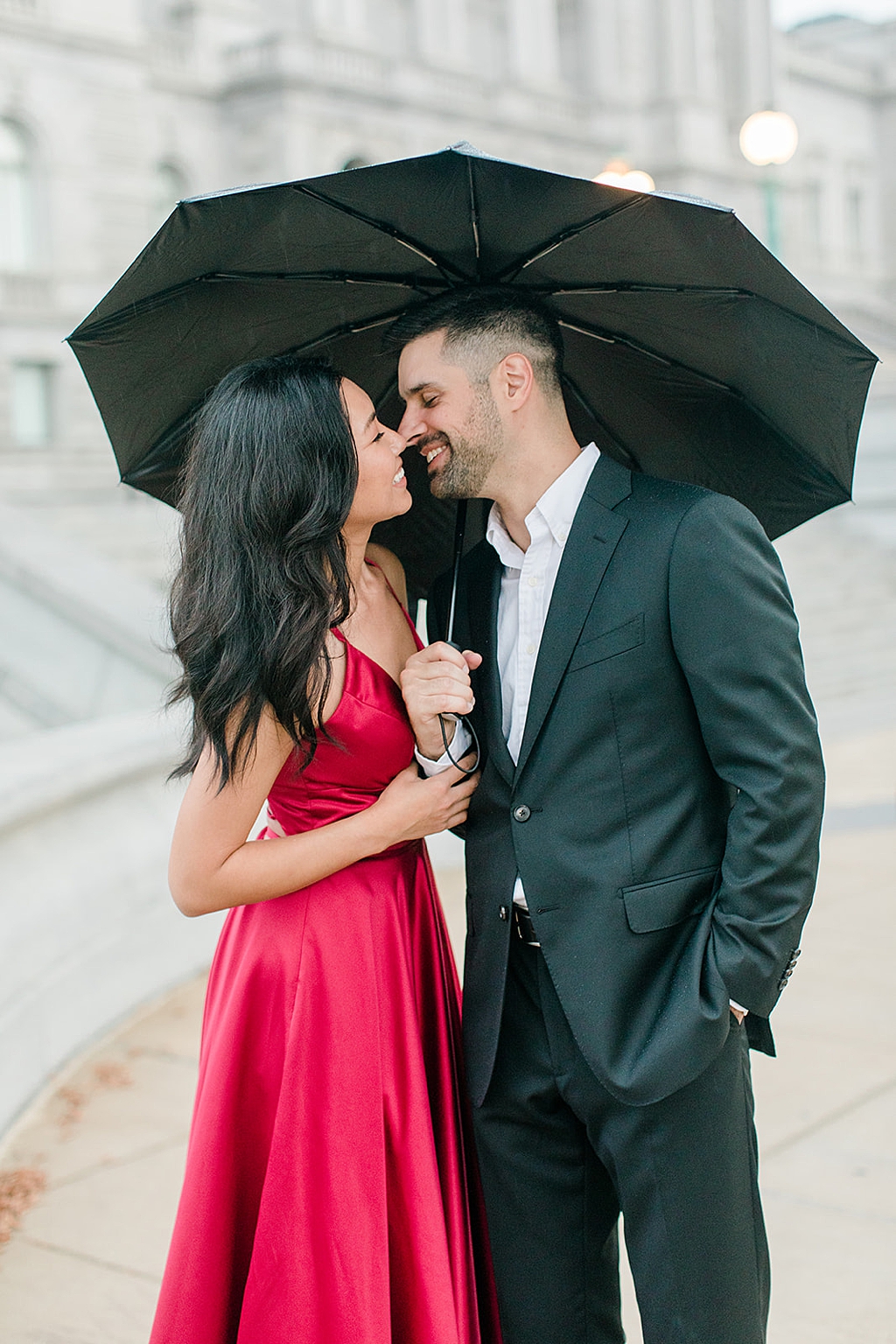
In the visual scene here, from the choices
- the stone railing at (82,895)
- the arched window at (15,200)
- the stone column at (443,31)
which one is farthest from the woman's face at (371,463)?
the stone column at (443,31)

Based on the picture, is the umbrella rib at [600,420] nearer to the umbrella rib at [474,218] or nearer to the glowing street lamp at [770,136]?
the umbrella rib at [474,218]

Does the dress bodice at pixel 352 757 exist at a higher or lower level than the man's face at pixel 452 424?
lower

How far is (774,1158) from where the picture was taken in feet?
13.4

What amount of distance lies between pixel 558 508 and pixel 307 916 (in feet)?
2.78

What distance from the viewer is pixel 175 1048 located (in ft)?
16.5

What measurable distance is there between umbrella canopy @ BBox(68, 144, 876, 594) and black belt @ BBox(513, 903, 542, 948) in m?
0.95

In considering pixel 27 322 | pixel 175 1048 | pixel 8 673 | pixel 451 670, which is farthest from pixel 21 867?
pixel 27 322

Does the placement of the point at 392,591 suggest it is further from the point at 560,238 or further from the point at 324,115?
the point at 324,115

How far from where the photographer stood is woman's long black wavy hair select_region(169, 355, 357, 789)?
2.35 metres

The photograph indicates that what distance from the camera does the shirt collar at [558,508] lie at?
8.09ft

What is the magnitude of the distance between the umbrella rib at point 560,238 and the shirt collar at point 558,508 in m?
0.34

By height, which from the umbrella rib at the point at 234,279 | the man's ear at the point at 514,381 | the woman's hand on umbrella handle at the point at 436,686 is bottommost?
the woman's hand on umbrella handle at the point at 436,686

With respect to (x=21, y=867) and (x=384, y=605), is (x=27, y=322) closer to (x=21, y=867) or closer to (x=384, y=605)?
(x=21, y=867)

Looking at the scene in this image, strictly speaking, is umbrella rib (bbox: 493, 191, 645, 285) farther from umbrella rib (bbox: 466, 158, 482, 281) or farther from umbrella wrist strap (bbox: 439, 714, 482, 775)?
umbrella wrist strap (bbox: 439, 714, 482, 775)
